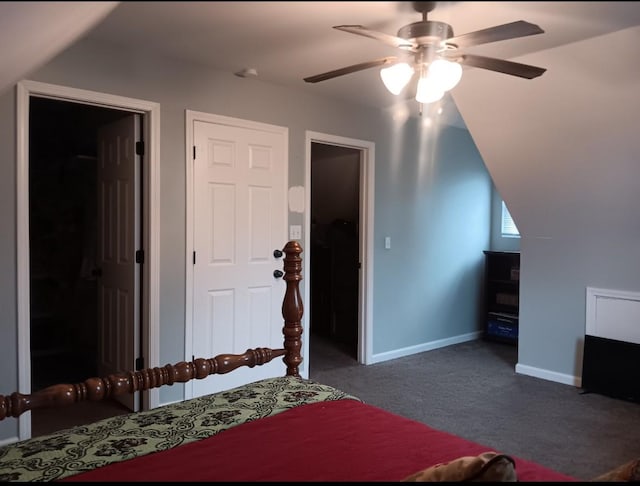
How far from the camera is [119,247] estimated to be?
362cm

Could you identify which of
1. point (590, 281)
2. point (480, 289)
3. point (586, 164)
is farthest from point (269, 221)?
point (480, 289)

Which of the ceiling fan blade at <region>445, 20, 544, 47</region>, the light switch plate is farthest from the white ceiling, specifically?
the light switch plate

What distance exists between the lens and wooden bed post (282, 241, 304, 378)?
7.77 ft

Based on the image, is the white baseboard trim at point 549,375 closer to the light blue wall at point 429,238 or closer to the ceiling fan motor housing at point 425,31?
the light blue wall at point 429,238

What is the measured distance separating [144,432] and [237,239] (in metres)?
2.18

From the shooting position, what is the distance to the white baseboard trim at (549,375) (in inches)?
163

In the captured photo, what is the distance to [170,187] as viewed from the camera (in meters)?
3.42

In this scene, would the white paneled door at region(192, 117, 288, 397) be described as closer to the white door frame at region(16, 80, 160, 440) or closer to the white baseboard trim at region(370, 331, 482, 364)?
the white door frame at region(16, 80, 160, 440)

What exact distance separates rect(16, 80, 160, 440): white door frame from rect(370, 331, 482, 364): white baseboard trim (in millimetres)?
2155

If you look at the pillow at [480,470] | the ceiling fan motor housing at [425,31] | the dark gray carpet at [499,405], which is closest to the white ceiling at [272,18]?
the ceiling fan motor housing at [425,31]

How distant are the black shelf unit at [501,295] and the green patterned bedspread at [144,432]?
391cm

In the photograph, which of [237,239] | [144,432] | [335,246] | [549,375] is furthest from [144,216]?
[549,375]

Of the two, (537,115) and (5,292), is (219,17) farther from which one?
(537,115)

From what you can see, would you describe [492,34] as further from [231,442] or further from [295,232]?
[295,232]
